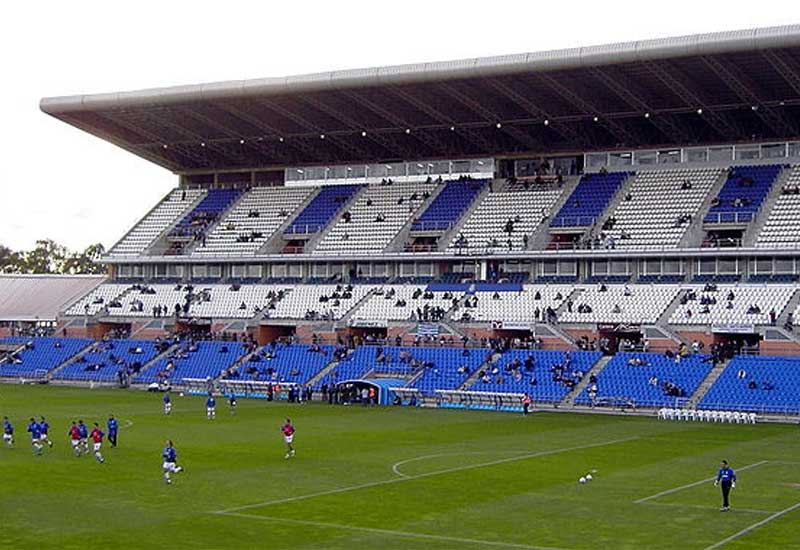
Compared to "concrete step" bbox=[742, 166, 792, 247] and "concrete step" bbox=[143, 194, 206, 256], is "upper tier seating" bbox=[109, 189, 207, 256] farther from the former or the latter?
"concrete step" bbox=[742, 166, 792, 247]

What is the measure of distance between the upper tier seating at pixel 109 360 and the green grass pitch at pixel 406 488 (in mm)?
26912

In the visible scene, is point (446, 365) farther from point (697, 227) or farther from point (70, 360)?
point (70, 360)

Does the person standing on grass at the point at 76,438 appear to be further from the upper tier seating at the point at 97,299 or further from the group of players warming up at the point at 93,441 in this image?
the upper tier seating at the point at 97,299

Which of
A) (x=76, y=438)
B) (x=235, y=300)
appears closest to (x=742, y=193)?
(x=235, y=300)

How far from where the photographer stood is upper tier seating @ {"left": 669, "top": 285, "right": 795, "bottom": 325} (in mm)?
71125

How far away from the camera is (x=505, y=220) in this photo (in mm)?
89062

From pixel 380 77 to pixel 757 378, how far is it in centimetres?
3309

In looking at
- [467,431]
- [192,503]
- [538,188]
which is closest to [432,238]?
[538,188]

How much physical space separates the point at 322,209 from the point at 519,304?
24.6 m

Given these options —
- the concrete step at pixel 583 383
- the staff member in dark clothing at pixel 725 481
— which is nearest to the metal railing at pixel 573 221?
the concrete step at pixel 583 383

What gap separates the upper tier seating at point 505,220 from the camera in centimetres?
8675

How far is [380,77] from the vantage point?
80062mm

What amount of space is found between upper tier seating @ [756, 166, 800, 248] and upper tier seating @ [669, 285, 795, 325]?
377 centimetres

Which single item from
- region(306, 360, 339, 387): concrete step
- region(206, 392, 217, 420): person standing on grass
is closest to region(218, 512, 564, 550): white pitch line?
region(206, 392, 217, 420): person standing on grass
